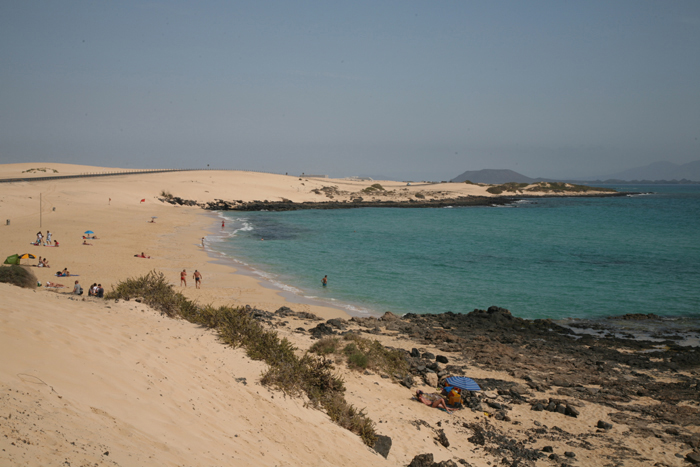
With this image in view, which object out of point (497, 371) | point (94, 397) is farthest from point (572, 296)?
point (94, 397)

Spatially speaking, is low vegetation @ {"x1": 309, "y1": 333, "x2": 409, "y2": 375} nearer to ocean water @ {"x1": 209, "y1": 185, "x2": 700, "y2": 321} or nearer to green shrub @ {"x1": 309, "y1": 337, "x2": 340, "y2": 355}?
green shrub @ {"x1": 309, "y1": 337, "x2": 340, "y2": 355}

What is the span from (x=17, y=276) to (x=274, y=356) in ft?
29.1

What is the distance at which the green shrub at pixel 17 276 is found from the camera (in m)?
12.3

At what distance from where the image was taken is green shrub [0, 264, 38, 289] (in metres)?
12.3

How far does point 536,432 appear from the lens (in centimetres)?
997

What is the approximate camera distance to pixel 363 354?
11898mm

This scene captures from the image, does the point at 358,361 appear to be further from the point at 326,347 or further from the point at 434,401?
the point at 434,401

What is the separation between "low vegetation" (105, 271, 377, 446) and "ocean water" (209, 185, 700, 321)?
10.8 m

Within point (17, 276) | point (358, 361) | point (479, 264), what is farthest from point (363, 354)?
point (479, 264)

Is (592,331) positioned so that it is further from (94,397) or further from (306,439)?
(94,397)

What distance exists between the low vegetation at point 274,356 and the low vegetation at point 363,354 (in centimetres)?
64

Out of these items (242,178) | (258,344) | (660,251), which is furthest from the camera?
(242,178)

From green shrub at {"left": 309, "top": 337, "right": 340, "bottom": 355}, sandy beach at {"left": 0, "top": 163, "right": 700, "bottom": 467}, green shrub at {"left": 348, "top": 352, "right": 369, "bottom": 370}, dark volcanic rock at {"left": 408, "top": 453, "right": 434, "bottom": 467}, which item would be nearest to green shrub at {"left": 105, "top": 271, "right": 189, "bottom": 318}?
sandy beach at {"left": 0, "top": 163, "right": 700, "bottom": 467}

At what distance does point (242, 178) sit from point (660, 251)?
83.3m
